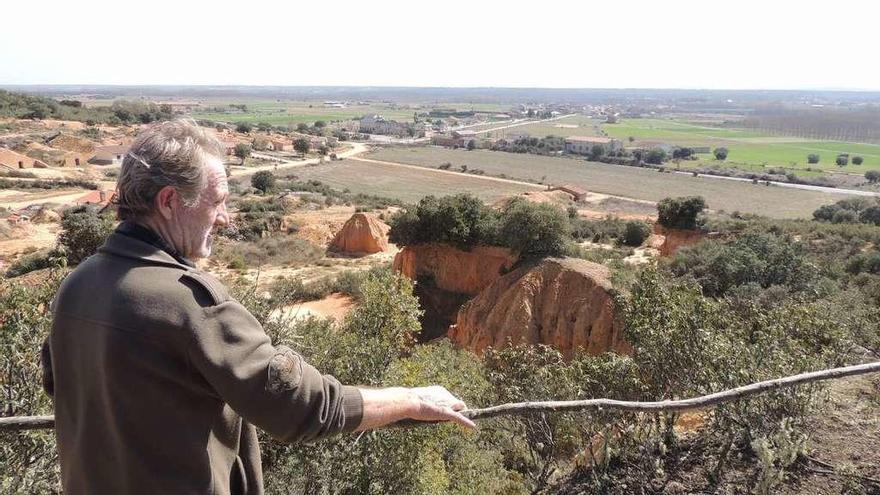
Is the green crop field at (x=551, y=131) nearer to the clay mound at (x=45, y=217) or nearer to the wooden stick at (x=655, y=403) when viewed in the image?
the clay mound at (x=45, y=217)

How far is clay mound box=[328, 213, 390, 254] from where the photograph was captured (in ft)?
104

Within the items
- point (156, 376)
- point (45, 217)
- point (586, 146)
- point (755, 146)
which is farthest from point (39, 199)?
point (755, 146)

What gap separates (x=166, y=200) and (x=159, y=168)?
102 mm

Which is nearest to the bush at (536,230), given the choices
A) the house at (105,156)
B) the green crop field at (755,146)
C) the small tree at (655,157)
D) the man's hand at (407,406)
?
the man's hand at (407,406)

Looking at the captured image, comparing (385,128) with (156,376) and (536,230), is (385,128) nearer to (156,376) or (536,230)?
(536,230)

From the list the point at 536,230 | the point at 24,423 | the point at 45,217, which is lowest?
the point at 45,217

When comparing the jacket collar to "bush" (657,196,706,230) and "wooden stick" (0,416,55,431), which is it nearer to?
"wooden stick" (0,416,55,431)

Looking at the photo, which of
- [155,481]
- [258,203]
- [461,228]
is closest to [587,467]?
[155,481]

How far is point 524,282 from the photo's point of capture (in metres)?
17.1

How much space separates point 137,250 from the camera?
1.72 meters

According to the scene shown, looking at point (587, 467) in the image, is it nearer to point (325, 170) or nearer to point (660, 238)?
point (660, 238)

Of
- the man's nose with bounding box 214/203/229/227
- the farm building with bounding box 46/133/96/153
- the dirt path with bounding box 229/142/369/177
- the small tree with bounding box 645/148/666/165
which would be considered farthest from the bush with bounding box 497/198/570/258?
the small tree with bounding box 645/148/666/165

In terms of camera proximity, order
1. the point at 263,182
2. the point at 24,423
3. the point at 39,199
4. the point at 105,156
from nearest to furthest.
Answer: the point at 24,423 < the point at 39,199 < the point at 263,182 < the point at 105,156

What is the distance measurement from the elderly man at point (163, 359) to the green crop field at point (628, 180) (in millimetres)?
52109
